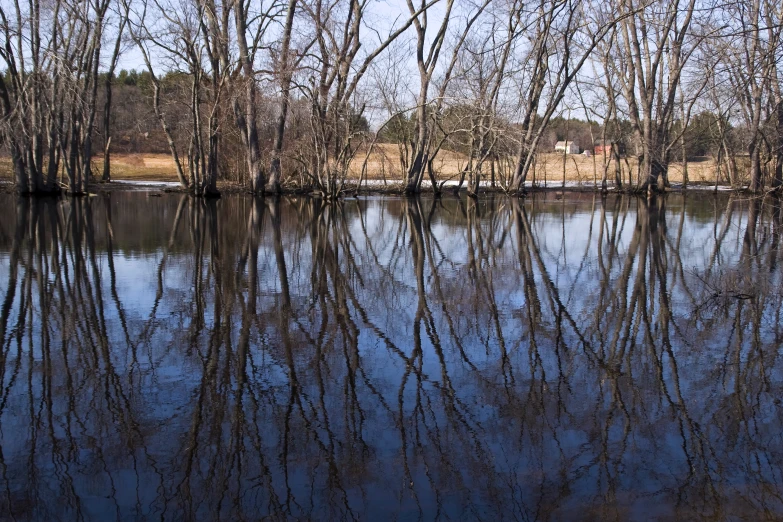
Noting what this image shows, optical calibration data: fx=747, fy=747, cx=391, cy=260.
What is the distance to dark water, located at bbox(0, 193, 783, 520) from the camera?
146 inches

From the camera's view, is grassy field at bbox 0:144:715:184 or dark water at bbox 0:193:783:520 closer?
dark water at bbox 0:193:783:520

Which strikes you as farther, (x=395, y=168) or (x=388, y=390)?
(x=395, y=168)

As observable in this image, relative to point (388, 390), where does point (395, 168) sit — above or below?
above

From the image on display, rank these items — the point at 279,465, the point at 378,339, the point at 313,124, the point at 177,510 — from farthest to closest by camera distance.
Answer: the point at 313,124
the point at 378,339
the point at 279,465
the point at 177,510

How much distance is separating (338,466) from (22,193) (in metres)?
27.8

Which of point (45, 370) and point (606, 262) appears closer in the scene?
point (45, 370)

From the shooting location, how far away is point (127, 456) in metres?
4.07

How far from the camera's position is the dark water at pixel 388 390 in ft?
12.2

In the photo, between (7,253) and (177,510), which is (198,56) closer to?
(7,253)

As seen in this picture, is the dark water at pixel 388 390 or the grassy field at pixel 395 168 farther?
the grassy field at pixel 395 168

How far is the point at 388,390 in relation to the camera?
5.21m

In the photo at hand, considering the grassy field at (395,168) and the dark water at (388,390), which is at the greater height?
the grassy field at (395,168)

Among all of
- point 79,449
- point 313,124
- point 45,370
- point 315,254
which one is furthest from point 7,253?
point 313,124

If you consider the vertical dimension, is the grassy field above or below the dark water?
above
